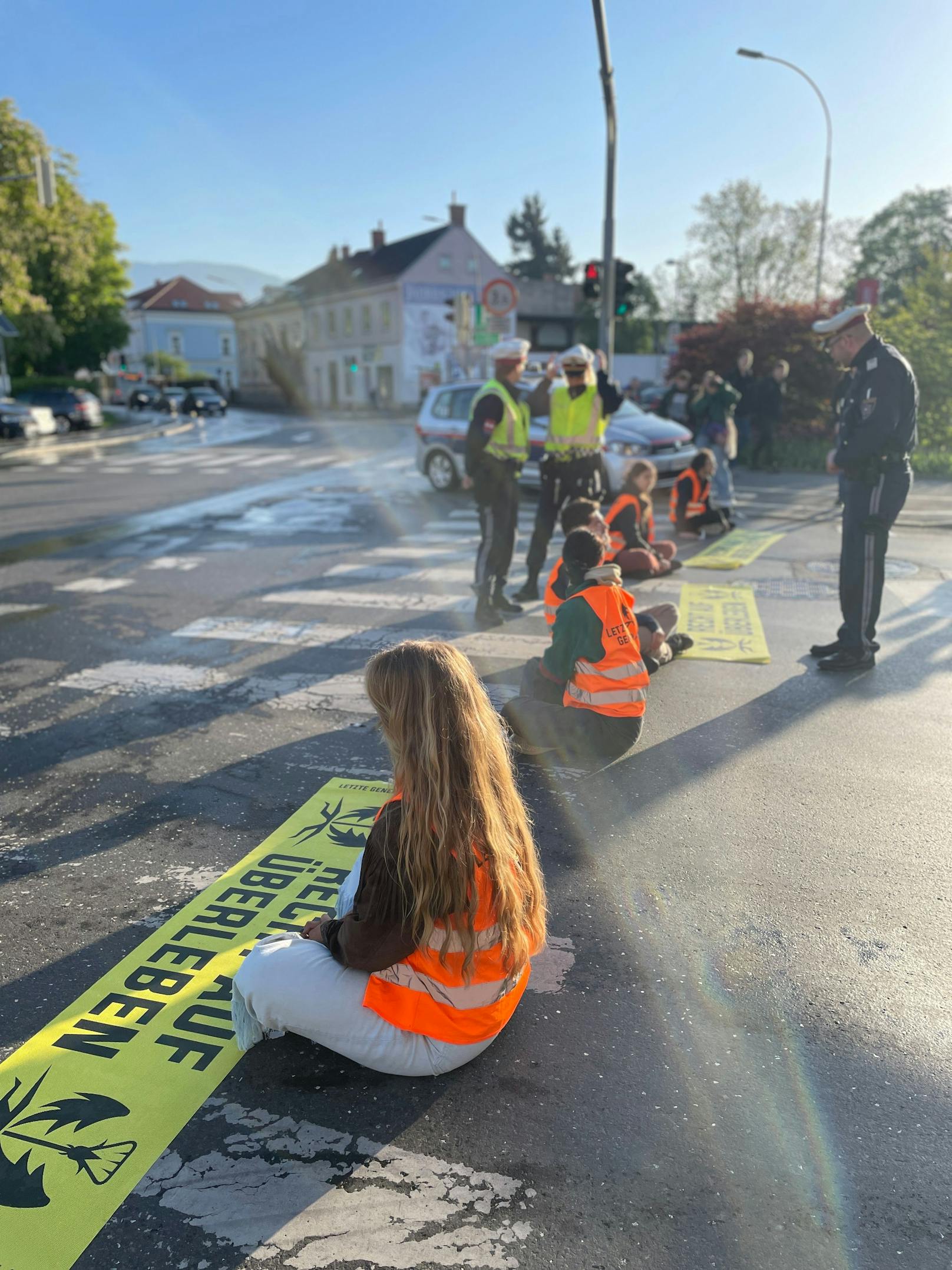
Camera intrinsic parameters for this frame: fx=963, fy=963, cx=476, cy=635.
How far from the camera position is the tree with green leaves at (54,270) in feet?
108

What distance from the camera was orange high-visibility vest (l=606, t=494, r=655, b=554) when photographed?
8.46 metres

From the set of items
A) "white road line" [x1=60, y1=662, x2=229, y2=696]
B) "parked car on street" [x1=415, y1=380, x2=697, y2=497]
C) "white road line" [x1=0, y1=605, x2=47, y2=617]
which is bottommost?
"white road line" [x1=60, y1=662, x2=229, y2=696]

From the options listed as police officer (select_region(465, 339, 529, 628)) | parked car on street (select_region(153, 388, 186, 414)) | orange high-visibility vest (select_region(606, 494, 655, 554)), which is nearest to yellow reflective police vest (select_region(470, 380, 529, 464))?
police officer (select_region(465, 339, 529, 628))

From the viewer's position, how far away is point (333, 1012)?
2.55 meters

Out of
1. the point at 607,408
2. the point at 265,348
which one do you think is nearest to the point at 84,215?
the point at 265,348

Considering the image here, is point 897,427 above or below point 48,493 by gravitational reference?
above

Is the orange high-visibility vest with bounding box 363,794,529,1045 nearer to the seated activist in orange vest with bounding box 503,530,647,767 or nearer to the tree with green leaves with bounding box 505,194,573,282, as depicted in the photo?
the seated activist in orange vest with bounding box 503,530,647,767

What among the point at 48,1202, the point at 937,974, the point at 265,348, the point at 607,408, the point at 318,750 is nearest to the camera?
the point at 48,1202

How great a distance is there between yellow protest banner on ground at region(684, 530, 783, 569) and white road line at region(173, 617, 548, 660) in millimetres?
3153

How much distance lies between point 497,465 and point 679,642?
2.35 meters

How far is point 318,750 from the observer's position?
16.3 ft

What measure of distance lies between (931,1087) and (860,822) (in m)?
1.66

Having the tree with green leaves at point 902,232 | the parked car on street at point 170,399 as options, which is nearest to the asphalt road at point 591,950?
the parked car on street at point 170,399

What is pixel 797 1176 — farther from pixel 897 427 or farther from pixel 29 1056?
pixel 897 427
